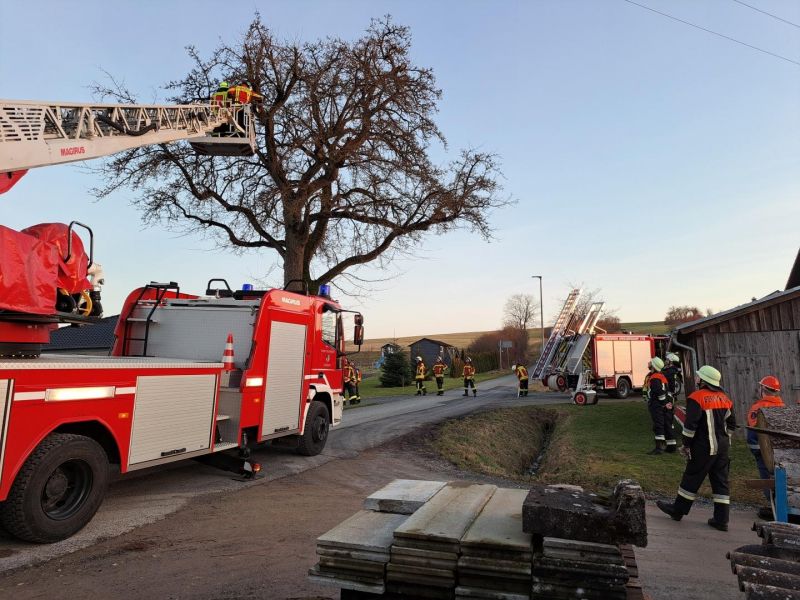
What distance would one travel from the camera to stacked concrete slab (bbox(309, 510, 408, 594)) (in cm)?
246

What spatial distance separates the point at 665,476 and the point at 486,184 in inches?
496

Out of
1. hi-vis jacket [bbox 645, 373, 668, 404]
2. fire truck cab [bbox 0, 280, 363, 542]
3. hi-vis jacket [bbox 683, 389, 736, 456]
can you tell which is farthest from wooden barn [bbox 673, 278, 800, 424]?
fire truck cab [bbox 0, 280, 363, 542]

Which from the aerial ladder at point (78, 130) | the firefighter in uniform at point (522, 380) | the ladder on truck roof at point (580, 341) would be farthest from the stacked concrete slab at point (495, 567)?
the firefighter in uniform at point (522, 380)

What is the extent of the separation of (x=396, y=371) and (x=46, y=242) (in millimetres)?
30752

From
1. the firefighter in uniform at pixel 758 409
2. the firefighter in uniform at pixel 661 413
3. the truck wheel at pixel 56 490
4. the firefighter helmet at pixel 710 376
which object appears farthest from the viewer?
the firefighter in uniform at pixel 661 413

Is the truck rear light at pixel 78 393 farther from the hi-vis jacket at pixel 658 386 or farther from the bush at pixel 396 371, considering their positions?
the bush at pixel 396 371

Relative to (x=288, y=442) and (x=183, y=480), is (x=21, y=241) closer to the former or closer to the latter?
(x=183, y=480)

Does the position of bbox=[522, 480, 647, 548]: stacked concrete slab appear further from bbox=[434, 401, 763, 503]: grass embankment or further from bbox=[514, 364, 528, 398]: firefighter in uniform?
bbox=[514, 364, 528, 398]: firefighter in uniform

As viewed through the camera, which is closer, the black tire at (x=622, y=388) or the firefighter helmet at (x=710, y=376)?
the firefighter helmet at (x=710, y=376)

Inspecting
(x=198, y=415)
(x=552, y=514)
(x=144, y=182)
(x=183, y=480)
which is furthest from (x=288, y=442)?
(x=144, y=182)

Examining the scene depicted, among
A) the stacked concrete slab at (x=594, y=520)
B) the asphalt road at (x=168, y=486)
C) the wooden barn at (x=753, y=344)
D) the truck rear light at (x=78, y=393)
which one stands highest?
the wooden barn at (x=753, y=344)

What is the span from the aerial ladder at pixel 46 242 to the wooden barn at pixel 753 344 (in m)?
12.4

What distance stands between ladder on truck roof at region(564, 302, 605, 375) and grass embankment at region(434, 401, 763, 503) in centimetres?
435

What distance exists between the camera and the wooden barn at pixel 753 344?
11.9 meters
